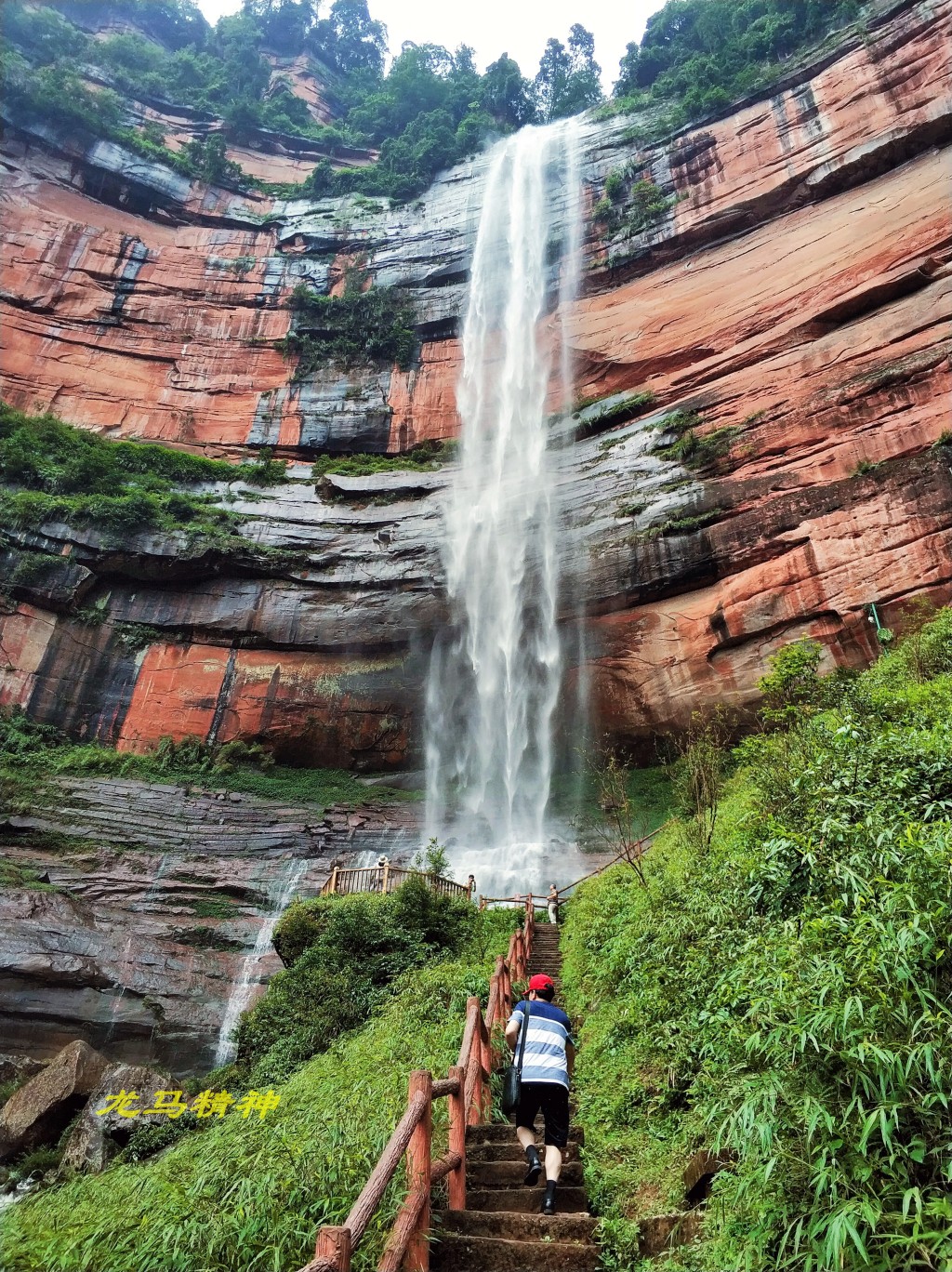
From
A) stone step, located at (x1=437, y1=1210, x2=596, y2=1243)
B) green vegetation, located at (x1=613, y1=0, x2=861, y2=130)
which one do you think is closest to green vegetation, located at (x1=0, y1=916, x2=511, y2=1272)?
stone step, located at (x1=437, y1=1210, x2=596, y2=1243)

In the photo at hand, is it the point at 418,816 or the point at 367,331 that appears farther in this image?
the point at 367,331

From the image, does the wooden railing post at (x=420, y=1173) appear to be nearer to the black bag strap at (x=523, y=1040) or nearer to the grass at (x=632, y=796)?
the black bag strap at (x=523, y=1040)

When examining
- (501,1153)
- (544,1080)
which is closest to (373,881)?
(501,1153)

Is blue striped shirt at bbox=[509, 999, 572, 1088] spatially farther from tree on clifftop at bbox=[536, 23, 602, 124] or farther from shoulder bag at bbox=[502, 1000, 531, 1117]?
tree on clifftop at bbox=[536, 23, 602, 124]

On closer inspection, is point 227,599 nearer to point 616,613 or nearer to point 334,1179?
point 616,613

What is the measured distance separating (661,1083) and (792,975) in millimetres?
2124

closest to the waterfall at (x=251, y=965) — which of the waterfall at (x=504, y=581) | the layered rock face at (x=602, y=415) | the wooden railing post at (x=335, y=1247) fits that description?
the waterfall at (x=504, y=581)

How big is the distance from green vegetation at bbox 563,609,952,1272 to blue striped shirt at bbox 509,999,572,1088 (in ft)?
2.22

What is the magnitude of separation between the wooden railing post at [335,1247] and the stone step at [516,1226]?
148 centimetres

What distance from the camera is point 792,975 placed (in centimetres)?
311

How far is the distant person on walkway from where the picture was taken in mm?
3719

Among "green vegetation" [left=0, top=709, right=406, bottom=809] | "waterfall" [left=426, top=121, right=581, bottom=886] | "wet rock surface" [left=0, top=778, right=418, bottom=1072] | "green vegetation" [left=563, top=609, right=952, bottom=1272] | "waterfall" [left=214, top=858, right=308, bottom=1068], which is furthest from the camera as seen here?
"waterfall" [left=426, top=121, right=581, bottom=886]

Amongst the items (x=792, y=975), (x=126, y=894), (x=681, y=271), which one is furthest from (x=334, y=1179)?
(x=681, y=271)

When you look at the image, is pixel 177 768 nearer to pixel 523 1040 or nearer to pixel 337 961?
pixel 337 961
